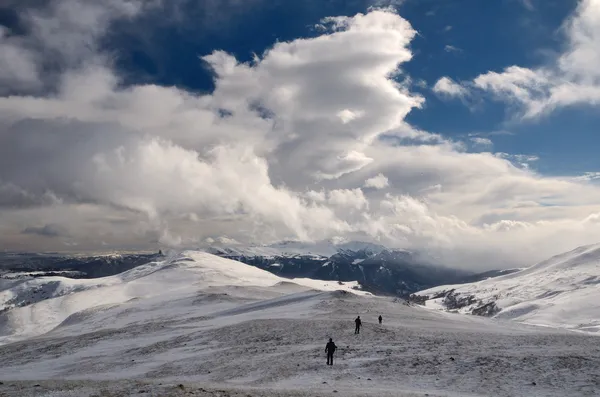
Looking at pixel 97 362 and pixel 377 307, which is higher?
pixel 377 307

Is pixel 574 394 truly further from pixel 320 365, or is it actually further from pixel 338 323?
pixel 338 323

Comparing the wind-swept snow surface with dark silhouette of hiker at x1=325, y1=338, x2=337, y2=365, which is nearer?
the wind-swept snow surface

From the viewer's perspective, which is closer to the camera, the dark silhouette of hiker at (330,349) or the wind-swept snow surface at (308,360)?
the wind-swept snow surface at (308,360)

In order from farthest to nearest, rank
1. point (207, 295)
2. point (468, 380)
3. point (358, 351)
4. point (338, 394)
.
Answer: point (207, 295), point (358, 351), point (468, 380), point (338, 394)

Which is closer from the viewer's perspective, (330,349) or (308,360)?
(330,349)

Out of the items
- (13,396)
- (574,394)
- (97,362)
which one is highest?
(574,394)

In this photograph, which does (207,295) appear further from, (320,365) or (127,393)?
(127,393)

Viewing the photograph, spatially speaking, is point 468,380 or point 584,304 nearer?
point 468,380

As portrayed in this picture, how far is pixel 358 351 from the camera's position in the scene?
37.6 m

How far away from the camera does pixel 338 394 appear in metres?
23.0

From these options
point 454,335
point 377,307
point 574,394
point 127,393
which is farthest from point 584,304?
point 127,393

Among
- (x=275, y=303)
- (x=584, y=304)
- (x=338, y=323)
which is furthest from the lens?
(x=584, y=304)

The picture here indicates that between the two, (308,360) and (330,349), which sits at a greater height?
(330,349)

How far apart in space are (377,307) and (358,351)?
36438 millimetres
